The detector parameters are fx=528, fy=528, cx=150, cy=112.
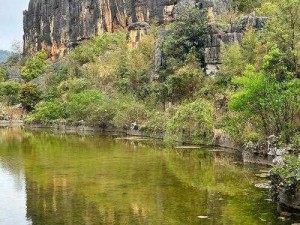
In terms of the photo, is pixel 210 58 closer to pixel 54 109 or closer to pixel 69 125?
pixel 69 125

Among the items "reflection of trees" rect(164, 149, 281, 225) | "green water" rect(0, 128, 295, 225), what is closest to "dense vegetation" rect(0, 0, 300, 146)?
"reflection of trees" rect(164, 149, 281, 225)

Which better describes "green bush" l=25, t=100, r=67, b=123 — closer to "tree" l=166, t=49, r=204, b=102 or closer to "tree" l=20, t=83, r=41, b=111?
"tree" l=20, t=83, r=41, b=111

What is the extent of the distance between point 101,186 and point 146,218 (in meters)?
5.49

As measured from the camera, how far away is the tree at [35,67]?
3698 inches

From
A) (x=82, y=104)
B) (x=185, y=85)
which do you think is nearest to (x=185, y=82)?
(x=185, y=85)

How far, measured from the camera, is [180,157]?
2916 centimetres

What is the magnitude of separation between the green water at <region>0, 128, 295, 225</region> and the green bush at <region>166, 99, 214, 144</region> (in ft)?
15.8

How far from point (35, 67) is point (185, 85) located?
5284 cm

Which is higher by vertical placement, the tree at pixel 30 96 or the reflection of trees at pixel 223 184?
the tree at pixel 30 96

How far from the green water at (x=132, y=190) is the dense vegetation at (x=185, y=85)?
11.2 ft

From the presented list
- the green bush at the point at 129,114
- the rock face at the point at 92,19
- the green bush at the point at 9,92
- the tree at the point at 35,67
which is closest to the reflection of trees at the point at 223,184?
the green bush at the point at 129,114

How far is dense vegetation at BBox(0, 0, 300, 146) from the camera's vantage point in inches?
1025

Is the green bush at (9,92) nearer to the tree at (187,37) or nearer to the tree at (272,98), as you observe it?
the tree at (187,37)

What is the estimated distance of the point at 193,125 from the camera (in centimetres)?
3697
